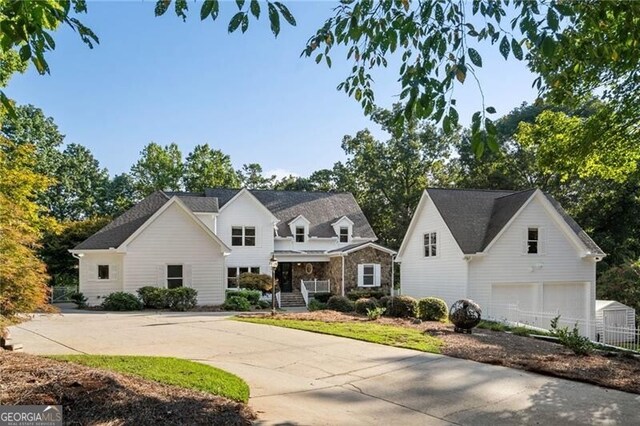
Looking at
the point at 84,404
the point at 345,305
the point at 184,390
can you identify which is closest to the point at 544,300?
the point at 345,305

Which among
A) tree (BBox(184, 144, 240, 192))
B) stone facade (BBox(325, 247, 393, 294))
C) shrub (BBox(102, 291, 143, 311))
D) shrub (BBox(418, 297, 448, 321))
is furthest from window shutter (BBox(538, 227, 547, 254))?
tree (BBox(184, 144, 240, 192))

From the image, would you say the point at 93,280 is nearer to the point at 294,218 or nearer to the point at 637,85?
the point at 294,218

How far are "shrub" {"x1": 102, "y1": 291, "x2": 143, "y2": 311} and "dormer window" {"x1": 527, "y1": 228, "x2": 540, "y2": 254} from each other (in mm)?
17701

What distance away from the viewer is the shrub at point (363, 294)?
86.5ft

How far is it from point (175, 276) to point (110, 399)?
1900 centimetres

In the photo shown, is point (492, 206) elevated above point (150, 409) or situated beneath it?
elevated above

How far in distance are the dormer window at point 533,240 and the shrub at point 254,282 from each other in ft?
45.4

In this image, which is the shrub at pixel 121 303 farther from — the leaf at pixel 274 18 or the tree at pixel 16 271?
the leaf at pixel 274 18

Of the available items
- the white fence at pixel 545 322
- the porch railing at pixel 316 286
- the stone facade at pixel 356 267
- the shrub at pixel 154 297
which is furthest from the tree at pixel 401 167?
the shrub at pixel 154 297

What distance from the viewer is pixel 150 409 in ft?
16.4

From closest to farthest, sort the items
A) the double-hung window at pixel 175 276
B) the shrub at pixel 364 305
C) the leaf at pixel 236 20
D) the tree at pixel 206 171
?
the leaf at pixel 236 20 < the shrub at pixel 364 305 < the double-hung window at pixel 175 276 < the tree at pixel 206 171

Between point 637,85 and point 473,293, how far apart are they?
39.2ft

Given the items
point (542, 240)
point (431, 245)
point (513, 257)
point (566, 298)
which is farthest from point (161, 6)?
point (566, 298)

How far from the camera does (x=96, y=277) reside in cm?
2278
